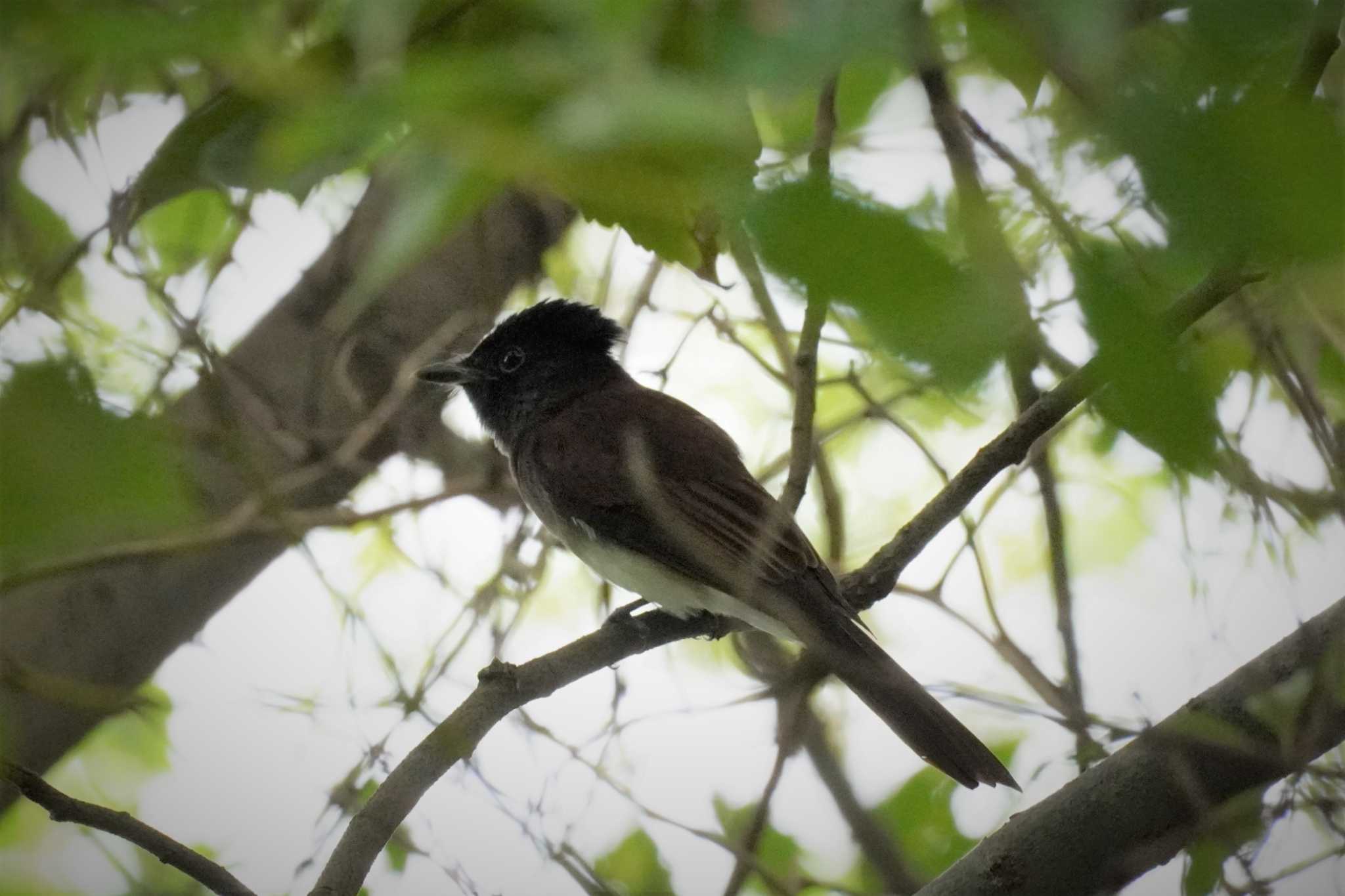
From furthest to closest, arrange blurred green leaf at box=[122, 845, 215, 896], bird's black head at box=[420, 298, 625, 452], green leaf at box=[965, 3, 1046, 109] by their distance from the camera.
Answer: bird's black head at box=[420, 298, 625, 452], blurred green leaf at box=[122, 845, 215, 896], green leaf at box=[965, 3, 1046, 109]

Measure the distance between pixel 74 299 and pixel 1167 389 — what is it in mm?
2429

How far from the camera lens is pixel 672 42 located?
4.40 feet

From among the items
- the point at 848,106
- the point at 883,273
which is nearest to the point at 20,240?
the point at 848,106

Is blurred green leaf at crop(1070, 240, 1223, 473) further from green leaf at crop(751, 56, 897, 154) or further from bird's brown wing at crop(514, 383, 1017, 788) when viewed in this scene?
bird's brown wing at crop(514, 383, 1017, 788)

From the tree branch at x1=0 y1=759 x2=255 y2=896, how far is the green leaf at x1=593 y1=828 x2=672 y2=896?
1160mm

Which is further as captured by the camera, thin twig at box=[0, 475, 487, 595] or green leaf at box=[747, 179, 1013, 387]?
thin twig at box=[0, 475, 487, 595]

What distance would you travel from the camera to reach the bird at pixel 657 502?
8.98 feet

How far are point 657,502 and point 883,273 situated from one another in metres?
2.58

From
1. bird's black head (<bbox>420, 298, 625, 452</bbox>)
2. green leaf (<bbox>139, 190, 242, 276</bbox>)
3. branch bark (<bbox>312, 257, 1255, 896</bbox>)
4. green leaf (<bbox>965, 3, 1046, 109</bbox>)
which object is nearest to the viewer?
green leaf (<bbox>965, 3, 1046, 109</bbox>)

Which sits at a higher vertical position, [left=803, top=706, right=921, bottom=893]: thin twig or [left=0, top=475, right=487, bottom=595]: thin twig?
[left=0, top=475, right=487, bottom=595]: thin twig

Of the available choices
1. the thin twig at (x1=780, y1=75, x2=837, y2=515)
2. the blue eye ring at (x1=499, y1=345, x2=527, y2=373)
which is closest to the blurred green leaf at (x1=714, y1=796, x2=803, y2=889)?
the thin twig at (x1=780, y1=75, x2=837, y2=515)

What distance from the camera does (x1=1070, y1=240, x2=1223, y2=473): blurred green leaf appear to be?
23.5 inches

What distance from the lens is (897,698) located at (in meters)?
2.71

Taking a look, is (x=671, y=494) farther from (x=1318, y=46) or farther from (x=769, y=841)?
(x=1318, y=46)
